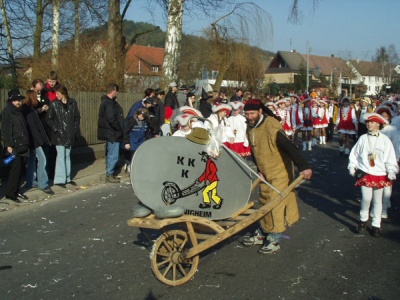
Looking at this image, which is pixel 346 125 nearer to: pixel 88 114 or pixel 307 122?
pixel 307 122

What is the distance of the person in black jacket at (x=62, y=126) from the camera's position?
10383mm

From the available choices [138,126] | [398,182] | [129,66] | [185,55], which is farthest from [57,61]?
[185,55]

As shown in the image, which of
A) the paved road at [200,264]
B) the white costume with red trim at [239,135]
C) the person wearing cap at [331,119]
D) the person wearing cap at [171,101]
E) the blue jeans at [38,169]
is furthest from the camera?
the person wearing cap at [331,119]

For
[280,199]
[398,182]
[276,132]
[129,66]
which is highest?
[129,66]

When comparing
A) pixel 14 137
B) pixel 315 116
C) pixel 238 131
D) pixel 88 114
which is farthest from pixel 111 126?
pixel 315 116

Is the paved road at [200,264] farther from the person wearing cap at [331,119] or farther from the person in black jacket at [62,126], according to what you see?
the person wearing cap at [331,119]

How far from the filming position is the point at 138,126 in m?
11.8

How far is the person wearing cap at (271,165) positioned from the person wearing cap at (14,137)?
4456 mm

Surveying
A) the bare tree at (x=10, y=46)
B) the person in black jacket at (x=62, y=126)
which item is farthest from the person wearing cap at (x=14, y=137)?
the bare tree at (x=10, y=46)

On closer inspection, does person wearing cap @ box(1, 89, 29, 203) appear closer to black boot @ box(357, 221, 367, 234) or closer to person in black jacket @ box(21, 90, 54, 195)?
person in black jacket @ box(21, 90, 54, 195)

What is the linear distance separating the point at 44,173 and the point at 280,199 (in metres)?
5.54

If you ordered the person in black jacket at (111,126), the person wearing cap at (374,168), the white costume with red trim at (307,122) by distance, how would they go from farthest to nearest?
the white costume with red trim at (307,122) < the person in black jacket at (111,126) < the person wearing cap at (374,168)

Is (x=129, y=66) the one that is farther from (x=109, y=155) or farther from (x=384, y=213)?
(x=384, y=213)

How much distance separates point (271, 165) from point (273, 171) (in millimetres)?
77
